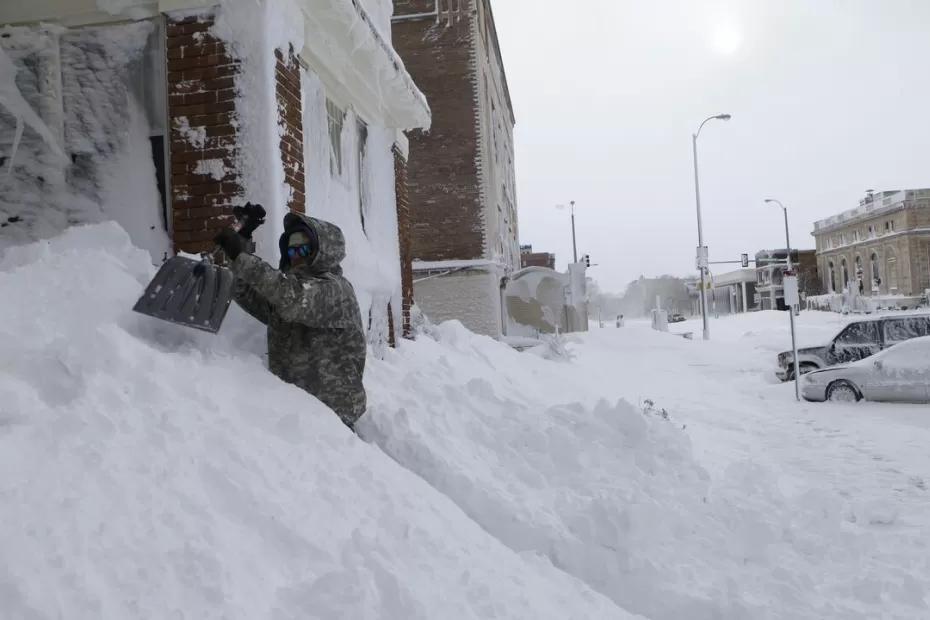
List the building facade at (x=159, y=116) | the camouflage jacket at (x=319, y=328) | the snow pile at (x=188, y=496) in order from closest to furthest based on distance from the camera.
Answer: the snow pile at (x=188, y=496), the camouflage jacket at (x=319, y=328), the building facade at (x=159, y=116)

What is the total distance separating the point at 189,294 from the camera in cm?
355

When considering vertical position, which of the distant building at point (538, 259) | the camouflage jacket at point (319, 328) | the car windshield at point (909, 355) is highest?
the distant building at point (538, 259)

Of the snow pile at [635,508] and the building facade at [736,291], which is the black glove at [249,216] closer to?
the snow pile at [635,508]

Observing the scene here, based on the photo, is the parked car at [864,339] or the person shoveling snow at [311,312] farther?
the parked car at [864,339]

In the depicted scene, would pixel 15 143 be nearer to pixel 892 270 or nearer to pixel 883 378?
pixel 883 378

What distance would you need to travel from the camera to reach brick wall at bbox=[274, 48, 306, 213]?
511 centimetres

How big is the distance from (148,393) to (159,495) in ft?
2.07

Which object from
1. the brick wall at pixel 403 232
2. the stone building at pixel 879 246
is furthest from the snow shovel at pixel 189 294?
the stone building at pixel 879 246

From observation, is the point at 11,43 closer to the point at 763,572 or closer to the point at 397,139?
the point at 397,139

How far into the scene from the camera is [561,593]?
10.7 ft

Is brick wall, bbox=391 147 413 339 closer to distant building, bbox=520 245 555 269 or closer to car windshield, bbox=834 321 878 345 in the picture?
car windshield, bbox=834 321 878 345

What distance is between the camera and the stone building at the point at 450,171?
19.4 m

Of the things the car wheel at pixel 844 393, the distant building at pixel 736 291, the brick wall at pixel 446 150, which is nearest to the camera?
the car wheel at pixel 844 393

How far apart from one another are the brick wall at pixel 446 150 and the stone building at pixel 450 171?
3 centimetres
